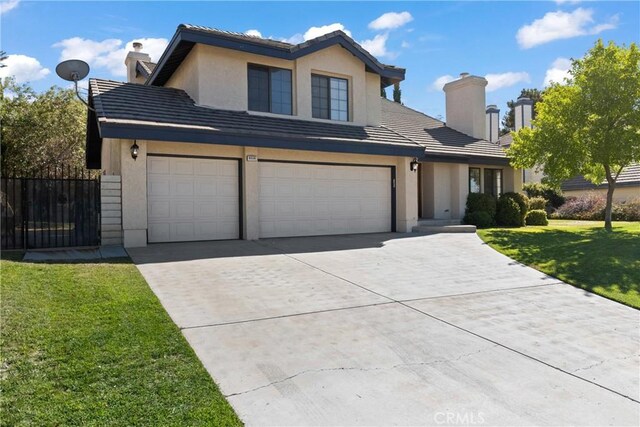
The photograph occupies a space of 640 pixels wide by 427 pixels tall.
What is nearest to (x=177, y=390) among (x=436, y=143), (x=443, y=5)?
(x=443, y=5)

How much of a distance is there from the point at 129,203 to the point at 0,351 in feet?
23.0

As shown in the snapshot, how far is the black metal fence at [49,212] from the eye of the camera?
33.4 feet

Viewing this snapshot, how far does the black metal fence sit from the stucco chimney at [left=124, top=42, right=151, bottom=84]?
10.6 meters

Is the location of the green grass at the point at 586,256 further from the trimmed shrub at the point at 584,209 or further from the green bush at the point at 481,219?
the trimmed shrub at the point at 584,209

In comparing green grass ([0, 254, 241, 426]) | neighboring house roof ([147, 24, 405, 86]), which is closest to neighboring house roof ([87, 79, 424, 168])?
neighboring house roof ([147, 24, 405, 86])

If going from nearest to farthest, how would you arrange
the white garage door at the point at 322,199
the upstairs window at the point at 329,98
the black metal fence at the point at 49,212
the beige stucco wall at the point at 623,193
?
the black metal fence at the point at 49,212 < the white garage door at the point at 322,199 < the upstairs window at the point at 329,98 < the beige stucco wall at the point at 623,193

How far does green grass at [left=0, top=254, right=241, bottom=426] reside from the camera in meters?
3.09

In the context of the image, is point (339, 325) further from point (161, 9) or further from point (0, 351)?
point (161, 9)

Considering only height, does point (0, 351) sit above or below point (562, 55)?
below

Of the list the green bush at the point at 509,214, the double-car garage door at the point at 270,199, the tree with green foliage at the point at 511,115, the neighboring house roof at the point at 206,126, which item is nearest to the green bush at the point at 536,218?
the green bush at the point at 509,214

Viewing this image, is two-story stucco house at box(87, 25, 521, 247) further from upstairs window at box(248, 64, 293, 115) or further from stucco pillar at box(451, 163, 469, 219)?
stucco pillar at box(451, 163, 469, 219)

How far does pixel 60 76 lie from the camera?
1095cm

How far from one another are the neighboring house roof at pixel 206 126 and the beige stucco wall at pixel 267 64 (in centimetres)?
39

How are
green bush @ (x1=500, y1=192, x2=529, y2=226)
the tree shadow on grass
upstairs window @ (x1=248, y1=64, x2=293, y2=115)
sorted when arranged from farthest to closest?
green bush @ (x1=500, y1=192, x2=529, y2=226) < upstairs window @ (x1=248, y1=64, x2=293, y2=115) < the tree shadow on grass
